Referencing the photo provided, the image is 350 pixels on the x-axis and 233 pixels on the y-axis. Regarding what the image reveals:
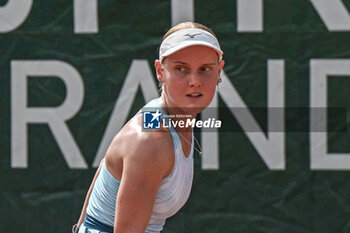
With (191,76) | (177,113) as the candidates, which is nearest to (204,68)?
(191,76)

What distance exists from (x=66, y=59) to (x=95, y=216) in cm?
191

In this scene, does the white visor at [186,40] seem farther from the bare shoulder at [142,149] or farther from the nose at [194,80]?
the bare shoulder at [142,149]

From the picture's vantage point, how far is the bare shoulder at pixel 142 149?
185cm

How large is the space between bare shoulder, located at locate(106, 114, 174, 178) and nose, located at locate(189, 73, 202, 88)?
16 centimetres

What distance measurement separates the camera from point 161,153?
1.89 meters

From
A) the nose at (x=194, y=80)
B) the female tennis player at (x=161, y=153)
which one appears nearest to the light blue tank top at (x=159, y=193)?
the female tennis player at (x=161, y=153)

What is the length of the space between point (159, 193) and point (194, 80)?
0.35 m

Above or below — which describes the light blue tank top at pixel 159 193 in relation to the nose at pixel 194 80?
below

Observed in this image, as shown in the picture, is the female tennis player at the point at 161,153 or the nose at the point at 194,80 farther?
the nose at the point at 194,80

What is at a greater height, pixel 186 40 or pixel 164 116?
pixel 186 40

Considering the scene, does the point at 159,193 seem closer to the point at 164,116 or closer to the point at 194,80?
the point at 164,116

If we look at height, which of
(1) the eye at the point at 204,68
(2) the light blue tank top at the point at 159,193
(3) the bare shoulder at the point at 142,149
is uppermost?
(1) the eye at the point at 204,68

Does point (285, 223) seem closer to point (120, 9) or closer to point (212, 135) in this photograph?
point (212, 135)

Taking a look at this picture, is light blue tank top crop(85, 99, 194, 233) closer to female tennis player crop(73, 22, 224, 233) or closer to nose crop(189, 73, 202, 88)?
female tennis player crop(73, 22, 224, 233)
